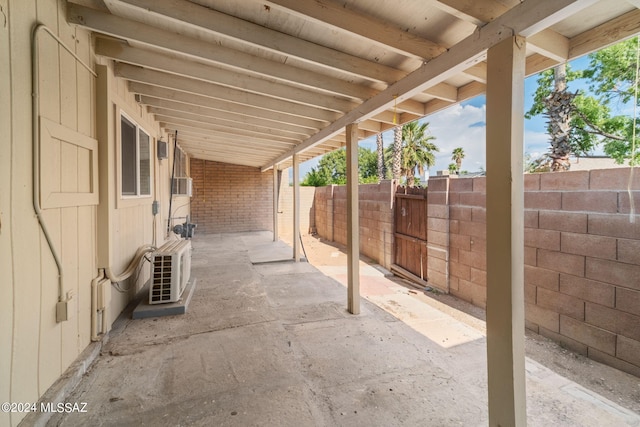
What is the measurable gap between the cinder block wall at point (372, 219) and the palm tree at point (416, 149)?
870cm

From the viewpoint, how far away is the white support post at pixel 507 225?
142 cm

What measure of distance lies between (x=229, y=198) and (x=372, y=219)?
15.7ft

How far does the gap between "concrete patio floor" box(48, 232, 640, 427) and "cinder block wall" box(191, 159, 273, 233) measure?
6106 millimetres

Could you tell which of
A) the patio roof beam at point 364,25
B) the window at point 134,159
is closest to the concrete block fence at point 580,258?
the patio roof beam at point 364,25

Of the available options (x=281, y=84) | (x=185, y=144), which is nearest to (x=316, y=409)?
(x=281, y=84)

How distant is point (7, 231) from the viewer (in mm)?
1365

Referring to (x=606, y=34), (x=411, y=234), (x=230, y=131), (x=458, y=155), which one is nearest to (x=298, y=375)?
(x=606, y=34)

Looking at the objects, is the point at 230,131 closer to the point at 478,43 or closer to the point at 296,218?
the point at 296,218

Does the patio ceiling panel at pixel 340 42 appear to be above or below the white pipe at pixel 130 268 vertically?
above

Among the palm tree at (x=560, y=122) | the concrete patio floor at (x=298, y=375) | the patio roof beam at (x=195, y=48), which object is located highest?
the palm tree at (x=560, y=122)

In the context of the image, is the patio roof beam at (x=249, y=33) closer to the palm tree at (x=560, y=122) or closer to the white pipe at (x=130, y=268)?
the white pipe at (x=130, y=268)

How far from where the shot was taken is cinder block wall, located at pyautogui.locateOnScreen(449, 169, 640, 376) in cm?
260

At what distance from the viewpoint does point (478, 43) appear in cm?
160

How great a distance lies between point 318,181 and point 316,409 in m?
14.5
